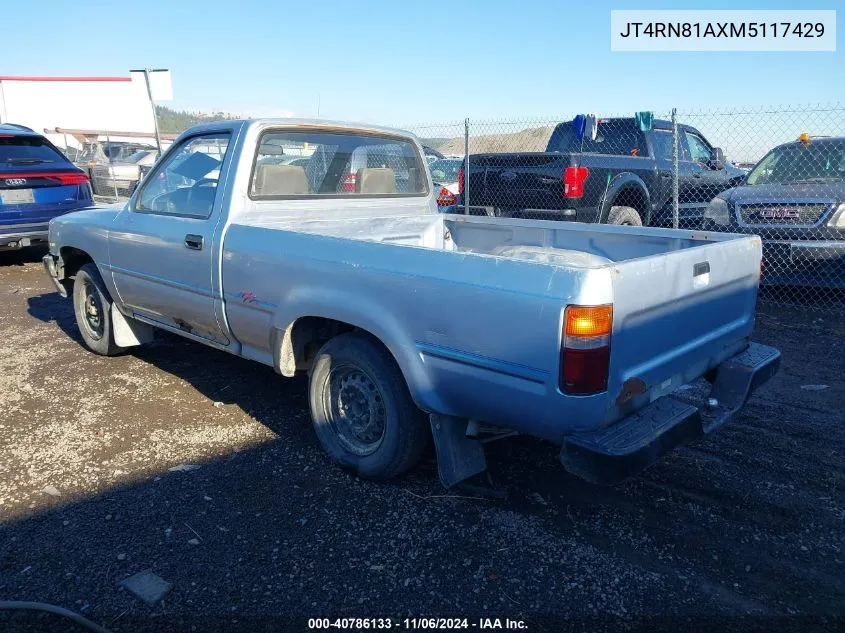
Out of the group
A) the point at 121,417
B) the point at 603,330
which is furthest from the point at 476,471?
the point at 121,417

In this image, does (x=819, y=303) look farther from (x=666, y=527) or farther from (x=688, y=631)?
(x=688, y=631)

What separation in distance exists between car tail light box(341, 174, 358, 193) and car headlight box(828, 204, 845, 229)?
4977 mm

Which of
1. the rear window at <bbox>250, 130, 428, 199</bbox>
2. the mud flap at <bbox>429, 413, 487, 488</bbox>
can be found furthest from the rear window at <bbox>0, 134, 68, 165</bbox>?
the mud flap at <bbox>429, 413, 487, 488</bbox>

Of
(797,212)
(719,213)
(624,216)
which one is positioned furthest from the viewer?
(624,216)

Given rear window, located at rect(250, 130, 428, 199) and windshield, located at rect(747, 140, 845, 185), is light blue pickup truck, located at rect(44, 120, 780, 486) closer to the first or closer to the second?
rear window, located at rect(250, 130, 428, 199)

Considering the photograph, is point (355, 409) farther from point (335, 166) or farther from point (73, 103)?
point (73, 103)

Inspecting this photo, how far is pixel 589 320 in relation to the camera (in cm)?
240

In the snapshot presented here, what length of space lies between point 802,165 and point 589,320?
22.1 ft

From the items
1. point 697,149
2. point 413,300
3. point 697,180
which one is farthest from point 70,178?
point 697,149

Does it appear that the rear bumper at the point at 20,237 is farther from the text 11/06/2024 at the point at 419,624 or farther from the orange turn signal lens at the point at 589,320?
the orange turn signal lens at the point at 589,320

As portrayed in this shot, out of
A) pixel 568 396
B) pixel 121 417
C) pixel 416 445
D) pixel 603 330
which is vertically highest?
pixel 603 330

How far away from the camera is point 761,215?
7156mm

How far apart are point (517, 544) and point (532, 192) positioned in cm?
557

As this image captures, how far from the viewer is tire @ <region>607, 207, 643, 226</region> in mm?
7973
